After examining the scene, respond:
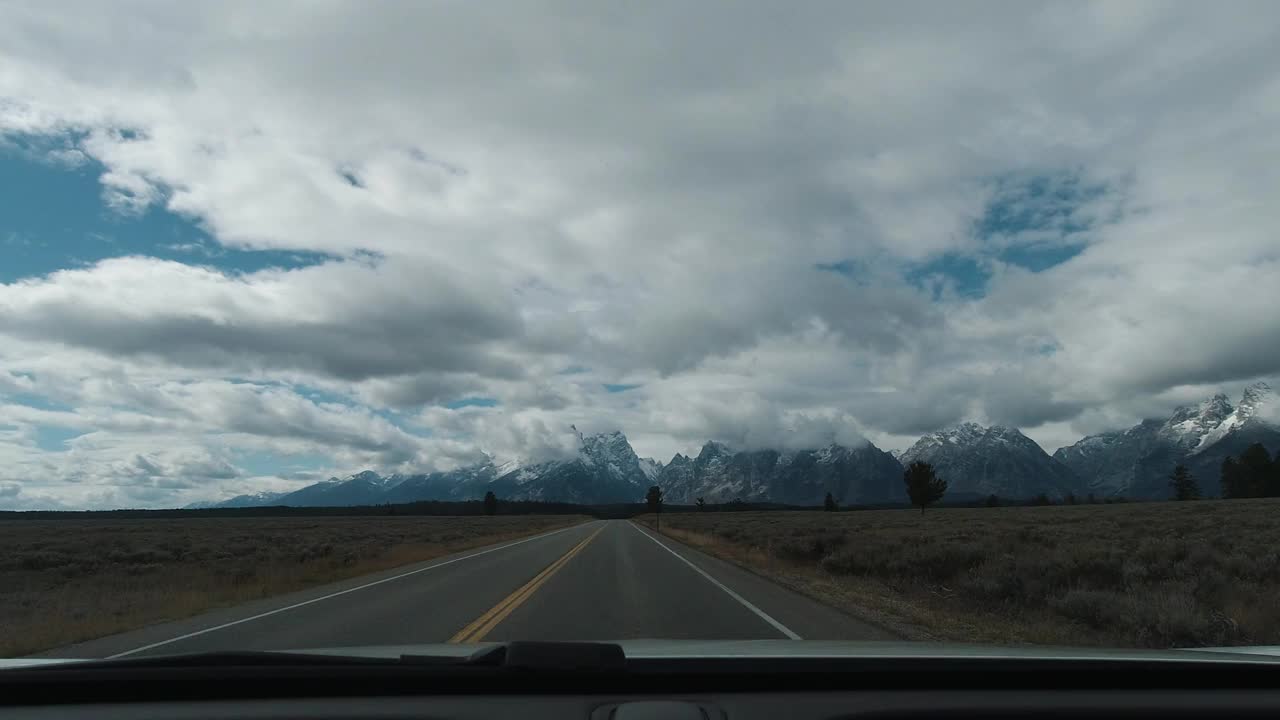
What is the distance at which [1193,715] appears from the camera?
3.35 metres

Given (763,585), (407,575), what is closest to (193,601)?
(407,575)

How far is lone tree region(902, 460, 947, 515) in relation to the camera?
9694cm

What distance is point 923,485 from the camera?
97.2 metres

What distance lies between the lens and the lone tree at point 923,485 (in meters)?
96.9

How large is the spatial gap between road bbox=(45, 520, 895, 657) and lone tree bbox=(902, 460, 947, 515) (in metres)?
82.5

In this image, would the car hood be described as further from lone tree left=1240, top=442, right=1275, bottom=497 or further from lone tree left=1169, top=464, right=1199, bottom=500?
lone tree left=1169, top=464, right=1199, bottom=500

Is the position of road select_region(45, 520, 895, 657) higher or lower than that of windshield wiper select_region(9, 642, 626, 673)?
lower

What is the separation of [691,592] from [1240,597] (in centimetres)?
905

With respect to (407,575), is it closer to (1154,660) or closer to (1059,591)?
(1059,591)

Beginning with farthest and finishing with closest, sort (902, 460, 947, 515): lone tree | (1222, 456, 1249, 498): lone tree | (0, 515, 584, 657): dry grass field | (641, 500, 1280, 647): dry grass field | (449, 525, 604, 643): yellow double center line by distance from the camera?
(1222, 456, 1249, 498): lone tree < (902, 460, 947, 515): lone tree < (0, 515, 584, 657): dry grass field < (641, 500, 1280, 647): dry grass field < (449, 525, 604, 643): yellow double center line

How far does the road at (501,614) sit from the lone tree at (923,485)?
82.5 m

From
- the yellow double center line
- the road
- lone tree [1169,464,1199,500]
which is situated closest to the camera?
the yellow double center line

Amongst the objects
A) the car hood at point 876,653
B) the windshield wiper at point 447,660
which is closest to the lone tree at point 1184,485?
the car hood at point 876,653

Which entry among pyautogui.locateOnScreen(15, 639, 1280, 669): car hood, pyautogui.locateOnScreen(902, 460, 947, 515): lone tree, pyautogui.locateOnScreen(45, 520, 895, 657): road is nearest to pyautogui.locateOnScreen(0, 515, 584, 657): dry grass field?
pyautogui.locateOnScreen(45, 520, 895, 657): road
